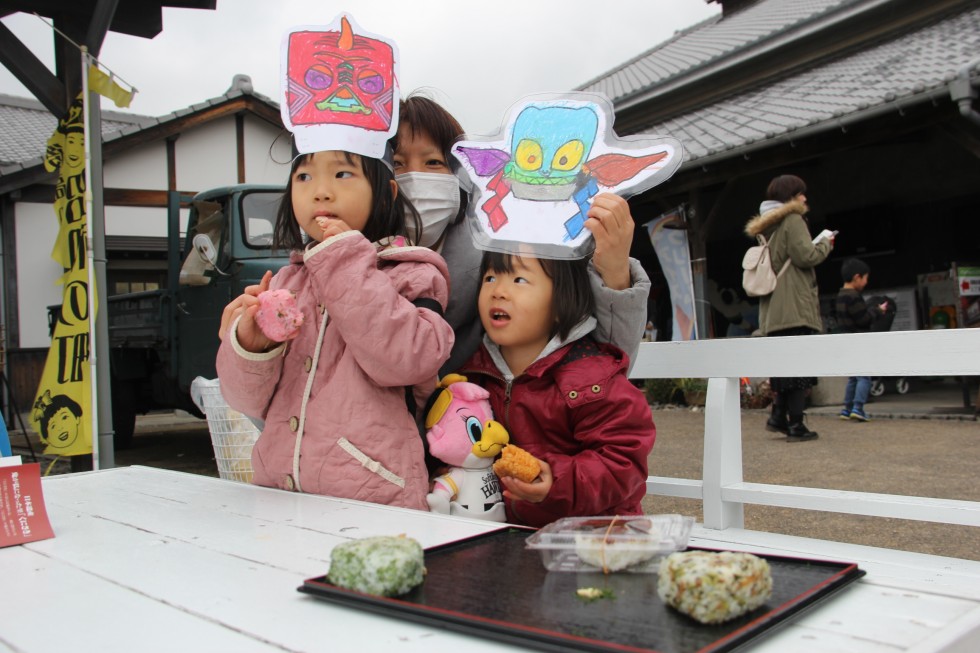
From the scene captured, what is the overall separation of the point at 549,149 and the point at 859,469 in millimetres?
3514

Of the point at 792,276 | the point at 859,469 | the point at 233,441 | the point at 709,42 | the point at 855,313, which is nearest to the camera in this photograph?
the point at 233,441

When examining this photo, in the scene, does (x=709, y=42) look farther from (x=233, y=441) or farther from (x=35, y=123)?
(x=35, y=123)

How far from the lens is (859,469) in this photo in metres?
4.32

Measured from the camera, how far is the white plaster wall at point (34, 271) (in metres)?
10.3

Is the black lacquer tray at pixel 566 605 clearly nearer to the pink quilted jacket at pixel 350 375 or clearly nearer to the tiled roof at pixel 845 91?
the pink quilted jacket at pixel 350 375

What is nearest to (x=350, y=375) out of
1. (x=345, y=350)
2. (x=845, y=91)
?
(x=345, y=350)

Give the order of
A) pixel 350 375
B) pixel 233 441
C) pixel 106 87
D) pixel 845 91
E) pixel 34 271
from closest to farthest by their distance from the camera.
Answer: pixel 350 375 → pixel 233 441 → pixel 106 87 → pixel 845 91 → pixel 34 271

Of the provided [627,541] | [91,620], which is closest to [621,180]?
[627,541]

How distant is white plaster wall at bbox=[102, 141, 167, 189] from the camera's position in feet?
34.8

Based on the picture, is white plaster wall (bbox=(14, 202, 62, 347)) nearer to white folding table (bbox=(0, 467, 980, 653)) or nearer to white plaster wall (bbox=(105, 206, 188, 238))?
white plaster wall (bbox=(105, 206, 188, 238))

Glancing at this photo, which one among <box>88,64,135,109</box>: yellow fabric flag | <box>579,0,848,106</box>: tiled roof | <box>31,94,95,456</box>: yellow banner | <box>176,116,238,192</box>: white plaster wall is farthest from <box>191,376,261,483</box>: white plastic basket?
<box>176,116,238,192</box>: white plaster wall

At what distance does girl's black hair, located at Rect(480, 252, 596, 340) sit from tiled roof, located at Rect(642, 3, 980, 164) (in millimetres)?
4339

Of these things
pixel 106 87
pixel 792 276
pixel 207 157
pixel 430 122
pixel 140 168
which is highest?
pixel 207 157

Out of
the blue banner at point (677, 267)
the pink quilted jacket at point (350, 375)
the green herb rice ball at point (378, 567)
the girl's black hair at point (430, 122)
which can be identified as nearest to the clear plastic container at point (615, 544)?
the green herb rice ball at point (378, 567)
